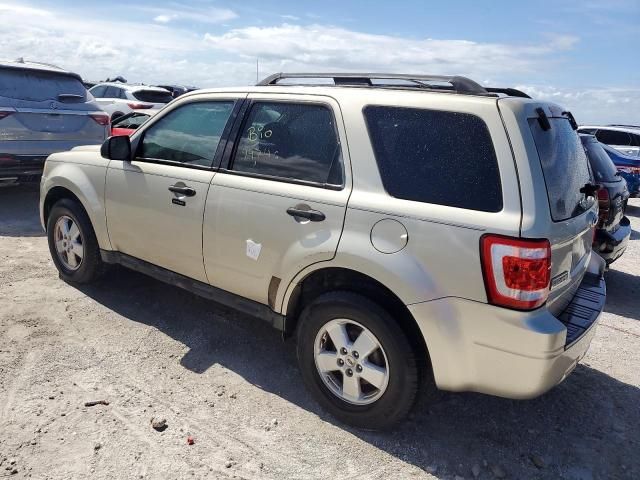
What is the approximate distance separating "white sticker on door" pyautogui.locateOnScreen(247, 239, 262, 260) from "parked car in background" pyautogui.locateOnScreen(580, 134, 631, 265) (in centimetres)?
341

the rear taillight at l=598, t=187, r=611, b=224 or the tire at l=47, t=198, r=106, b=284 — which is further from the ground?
the rear taillight at l=598, t=187, r=611, b=224

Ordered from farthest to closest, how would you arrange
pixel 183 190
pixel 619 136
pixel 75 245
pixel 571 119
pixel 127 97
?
pixel 127 97
pixel 619 136
pixel 75 245
pixel 183 190
pixel 571 119

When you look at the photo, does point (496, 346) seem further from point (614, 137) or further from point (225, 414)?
point (614, 137)

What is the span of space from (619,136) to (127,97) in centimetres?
1316

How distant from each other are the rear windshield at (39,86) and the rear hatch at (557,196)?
6.76 metres

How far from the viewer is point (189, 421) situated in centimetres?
299

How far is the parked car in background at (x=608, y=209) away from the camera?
201 inches

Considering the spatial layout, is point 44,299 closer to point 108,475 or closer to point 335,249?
point 108,475

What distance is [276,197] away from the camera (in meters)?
3.09

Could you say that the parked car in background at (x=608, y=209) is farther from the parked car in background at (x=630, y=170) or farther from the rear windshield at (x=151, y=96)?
the rear windshield at (x=151, y=96)

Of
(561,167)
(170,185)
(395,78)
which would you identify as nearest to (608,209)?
(561,167)

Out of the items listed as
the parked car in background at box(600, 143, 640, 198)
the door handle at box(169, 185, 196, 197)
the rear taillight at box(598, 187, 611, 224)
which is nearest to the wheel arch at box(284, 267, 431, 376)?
the door handle at box(169, 185, 196, 197)

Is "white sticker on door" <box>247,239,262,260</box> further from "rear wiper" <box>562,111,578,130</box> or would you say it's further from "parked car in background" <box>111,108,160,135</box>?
"parked car in background" <box>111,108,160,135</box>

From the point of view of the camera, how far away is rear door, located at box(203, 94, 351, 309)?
2.91 metres
